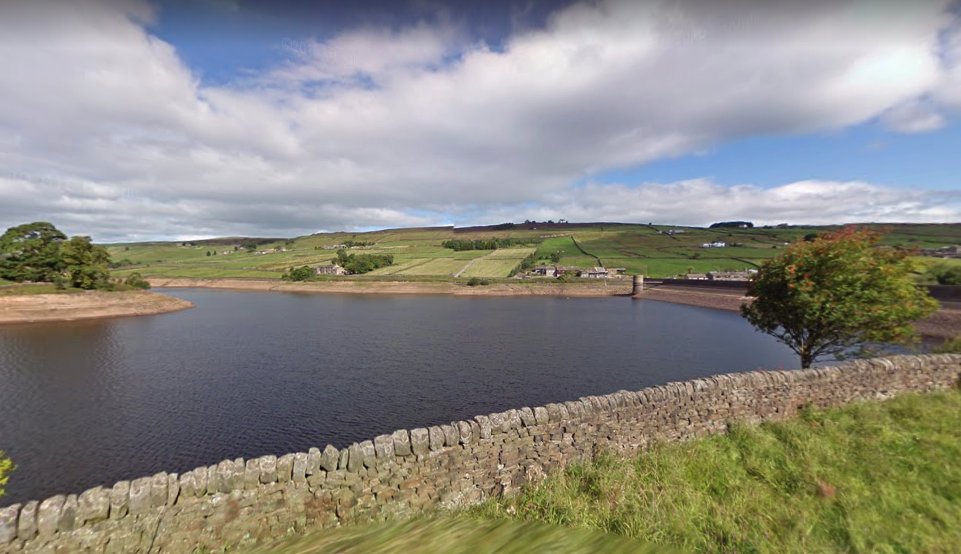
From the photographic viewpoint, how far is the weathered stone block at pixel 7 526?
515 cm

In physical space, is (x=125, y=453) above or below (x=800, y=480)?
below

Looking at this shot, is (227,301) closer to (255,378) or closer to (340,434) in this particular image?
(255,378)

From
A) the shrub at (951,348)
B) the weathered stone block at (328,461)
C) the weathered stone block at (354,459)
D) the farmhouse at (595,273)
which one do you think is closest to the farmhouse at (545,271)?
the farmhouse at (595,273)

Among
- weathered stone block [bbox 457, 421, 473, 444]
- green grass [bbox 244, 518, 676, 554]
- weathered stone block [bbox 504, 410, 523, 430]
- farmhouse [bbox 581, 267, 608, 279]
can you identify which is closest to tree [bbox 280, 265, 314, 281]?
farmhouse [bbox 581, 267, 608, 279]

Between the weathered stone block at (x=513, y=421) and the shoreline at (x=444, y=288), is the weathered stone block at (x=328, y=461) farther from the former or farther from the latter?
the shoreline at (x=444, y=288)

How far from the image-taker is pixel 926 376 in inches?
469

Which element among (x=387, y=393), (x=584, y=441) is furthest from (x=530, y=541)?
(x=387, y=393)

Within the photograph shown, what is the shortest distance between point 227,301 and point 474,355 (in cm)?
6745

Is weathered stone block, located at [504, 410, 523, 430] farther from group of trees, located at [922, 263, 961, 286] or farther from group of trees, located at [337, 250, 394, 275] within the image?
group of trees, located at [337, 250, 394, 275]

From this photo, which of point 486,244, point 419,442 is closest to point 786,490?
point 419,442

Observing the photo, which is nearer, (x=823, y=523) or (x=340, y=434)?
(x=823, y=523)

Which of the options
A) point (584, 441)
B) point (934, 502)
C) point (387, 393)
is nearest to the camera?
point (934, 502)

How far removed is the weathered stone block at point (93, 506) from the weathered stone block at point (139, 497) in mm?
317

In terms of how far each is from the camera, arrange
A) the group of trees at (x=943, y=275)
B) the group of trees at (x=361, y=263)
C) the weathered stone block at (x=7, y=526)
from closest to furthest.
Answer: the weathered stone block at (x=7, y=526) → the group of trees at (x=943, y=275) → the group of trees at (x=361, y=263)
